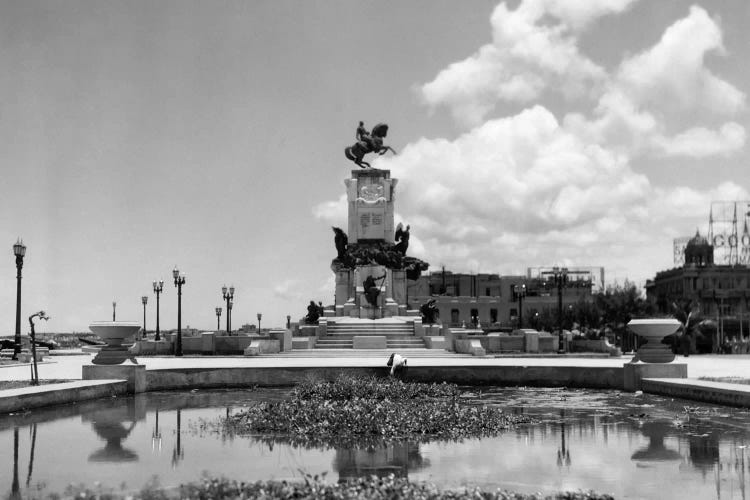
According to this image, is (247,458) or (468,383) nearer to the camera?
(247,458)

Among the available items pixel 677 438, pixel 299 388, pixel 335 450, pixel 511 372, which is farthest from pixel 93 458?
pixel 511 372

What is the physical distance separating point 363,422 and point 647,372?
9952 millimetres

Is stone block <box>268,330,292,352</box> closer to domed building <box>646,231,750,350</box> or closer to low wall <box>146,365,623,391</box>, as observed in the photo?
low wall <box>146,365,623,391</box>

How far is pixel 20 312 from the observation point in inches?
1414

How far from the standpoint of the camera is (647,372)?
66.7ft

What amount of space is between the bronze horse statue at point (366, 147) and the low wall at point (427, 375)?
42.6 meters

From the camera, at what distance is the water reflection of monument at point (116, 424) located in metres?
11.4

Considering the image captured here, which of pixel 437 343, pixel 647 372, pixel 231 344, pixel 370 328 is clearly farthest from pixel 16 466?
pixel 370 328

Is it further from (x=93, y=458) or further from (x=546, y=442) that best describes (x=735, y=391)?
(x=93, y=458)

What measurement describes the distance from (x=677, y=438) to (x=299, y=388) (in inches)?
289

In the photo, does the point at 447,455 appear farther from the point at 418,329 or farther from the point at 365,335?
the point at 418,329

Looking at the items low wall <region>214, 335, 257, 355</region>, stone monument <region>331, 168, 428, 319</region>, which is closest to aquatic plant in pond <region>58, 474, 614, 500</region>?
low wall <region>214, 335, 257, 355</region>

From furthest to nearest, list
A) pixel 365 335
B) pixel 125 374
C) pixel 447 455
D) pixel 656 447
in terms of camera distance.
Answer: pixel 365 335 < pixel 125 374 < pixel 656 447 < pixel 447 455

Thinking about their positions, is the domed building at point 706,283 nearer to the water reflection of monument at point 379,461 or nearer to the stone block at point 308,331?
the stone block at point 308,331
